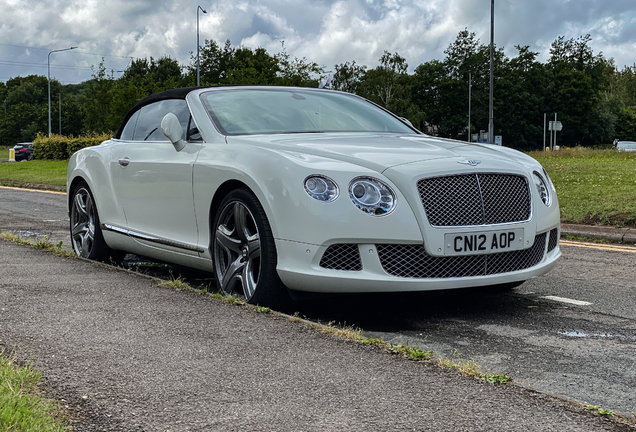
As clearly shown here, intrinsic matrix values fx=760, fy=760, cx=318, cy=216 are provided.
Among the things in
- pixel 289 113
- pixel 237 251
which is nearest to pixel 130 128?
pixel 289 113

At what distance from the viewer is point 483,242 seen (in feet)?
14.6

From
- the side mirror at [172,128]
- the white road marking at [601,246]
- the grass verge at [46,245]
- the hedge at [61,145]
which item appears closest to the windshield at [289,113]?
the side mirror at [172,128]

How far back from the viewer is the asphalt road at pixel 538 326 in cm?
346

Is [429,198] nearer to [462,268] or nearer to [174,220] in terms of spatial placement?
[462,268]

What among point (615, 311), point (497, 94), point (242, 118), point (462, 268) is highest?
point (497, 94)

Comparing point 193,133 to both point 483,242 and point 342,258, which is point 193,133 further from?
point 483,242

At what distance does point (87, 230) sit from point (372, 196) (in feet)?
11.6

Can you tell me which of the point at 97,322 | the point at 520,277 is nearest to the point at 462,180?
the point at 520,277

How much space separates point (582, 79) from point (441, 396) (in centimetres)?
9327

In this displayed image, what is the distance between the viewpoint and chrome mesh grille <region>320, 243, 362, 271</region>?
171 inches

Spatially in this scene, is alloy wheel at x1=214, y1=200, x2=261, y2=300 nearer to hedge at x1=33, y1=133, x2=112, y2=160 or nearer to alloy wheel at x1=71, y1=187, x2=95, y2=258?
alloy wheel at x1=71, y1=187, x2=95, y2=258

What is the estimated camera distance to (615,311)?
5016 millimetres

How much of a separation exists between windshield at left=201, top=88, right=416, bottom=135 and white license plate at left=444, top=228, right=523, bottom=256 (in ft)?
4.91

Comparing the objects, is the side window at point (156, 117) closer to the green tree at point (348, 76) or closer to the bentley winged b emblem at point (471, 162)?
the bentley winged b emblem at point (471, 162)
